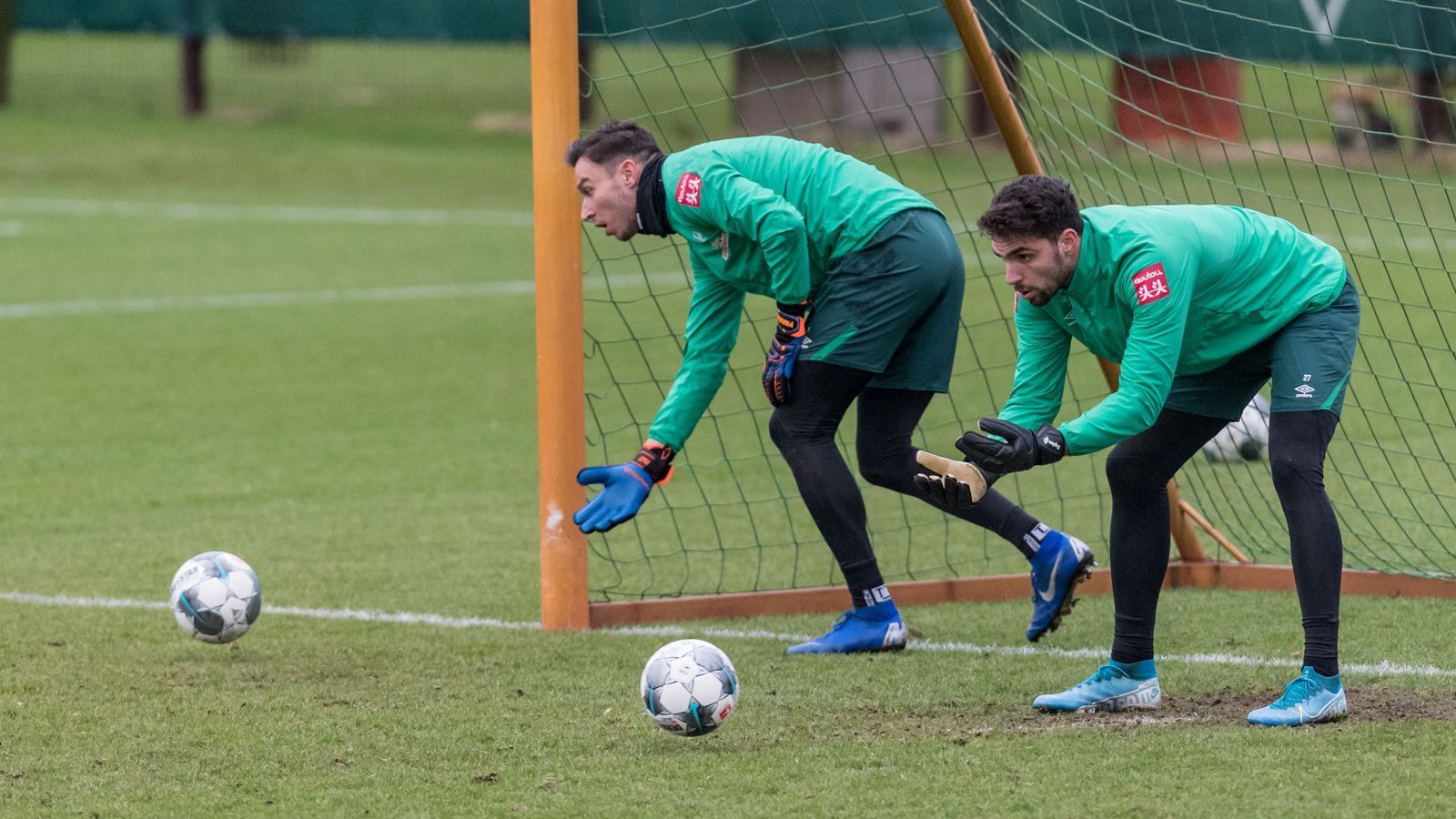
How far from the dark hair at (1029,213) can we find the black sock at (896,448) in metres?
1.37

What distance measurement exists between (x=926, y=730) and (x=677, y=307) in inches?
391

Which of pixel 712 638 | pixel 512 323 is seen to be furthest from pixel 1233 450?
pixel 512 323

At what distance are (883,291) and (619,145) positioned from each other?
0.91 m

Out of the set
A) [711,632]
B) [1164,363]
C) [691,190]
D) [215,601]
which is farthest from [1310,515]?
[215,601]

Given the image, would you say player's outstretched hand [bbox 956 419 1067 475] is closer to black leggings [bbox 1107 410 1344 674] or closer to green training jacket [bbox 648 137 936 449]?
black leggings [bbox 1107 410 1344 674]

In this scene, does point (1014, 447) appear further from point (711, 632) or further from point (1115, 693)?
point (711, 632)

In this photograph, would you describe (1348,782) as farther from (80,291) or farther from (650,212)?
(80,291)

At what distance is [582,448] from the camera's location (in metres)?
6.27

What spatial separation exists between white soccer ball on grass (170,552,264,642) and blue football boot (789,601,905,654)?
1.77m

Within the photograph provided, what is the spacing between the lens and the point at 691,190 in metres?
5.31

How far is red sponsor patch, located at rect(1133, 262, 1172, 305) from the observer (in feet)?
14.6

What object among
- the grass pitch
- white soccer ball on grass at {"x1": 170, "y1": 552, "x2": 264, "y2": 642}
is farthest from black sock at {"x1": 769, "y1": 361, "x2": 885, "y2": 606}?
white soccer ball on grass at {"x1": 170, "y1": 552, "x2": 264, "y2": 642}

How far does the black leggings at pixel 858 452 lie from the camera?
5664 millimetres

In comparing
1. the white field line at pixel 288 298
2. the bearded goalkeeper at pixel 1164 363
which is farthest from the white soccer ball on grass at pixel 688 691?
the white field line at pixel 288 298
